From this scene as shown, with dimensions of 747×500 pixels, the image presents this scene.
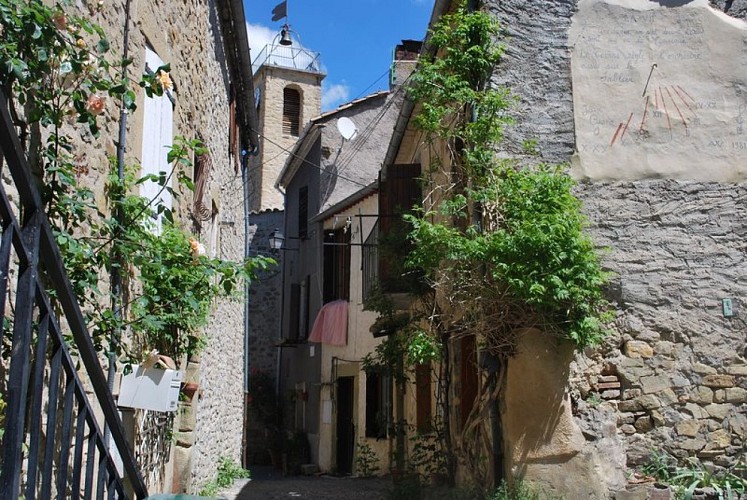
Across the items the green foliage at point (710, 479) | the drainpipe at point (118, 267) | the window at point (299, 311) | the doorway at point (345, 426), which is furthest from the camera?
the window at point (299, 311)

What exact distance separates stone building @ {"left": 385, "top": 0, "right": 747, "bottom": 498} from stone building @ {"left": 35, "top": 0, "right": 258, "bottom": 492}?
3.00 meters

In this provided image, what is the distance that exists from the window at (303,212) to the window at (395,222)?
8.21m

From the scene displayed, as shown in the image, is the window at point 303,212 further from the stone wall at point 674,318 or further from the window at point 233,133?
the stone wall at point 674,318

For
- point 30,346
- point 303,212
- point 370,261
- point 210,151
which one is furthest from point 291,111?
point 30,346

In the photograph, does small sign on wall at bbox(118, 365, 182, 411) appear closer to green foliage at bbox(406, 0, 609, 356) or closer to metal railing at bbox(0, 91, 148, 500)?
metal railing at bbox(0, 91, 148, 500)

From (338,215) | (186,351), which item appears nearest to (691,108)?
(186,351)

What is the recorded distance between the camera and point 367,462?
1353 cm

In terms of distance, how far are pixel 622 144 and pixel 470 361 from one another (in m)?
2.57

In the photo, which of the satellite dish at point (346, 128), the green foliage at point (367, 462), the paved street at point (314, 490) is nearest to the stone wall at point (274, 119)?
the satellite dish at point (346, 128)

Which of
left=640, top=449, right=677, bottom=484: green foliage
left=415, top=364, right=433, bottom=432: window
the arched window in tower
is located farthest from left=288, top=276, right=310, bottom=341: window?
left=640, top=449, right=677, bottom=484: green foliage

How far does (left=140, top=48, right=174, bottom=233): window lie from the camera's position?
18.0ft

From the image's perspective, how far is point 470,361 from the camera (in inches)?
305

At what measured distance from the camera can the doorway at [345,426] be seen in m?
16.0

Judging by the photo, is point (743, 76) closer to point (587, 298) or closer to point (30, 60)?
point (587, 298)
